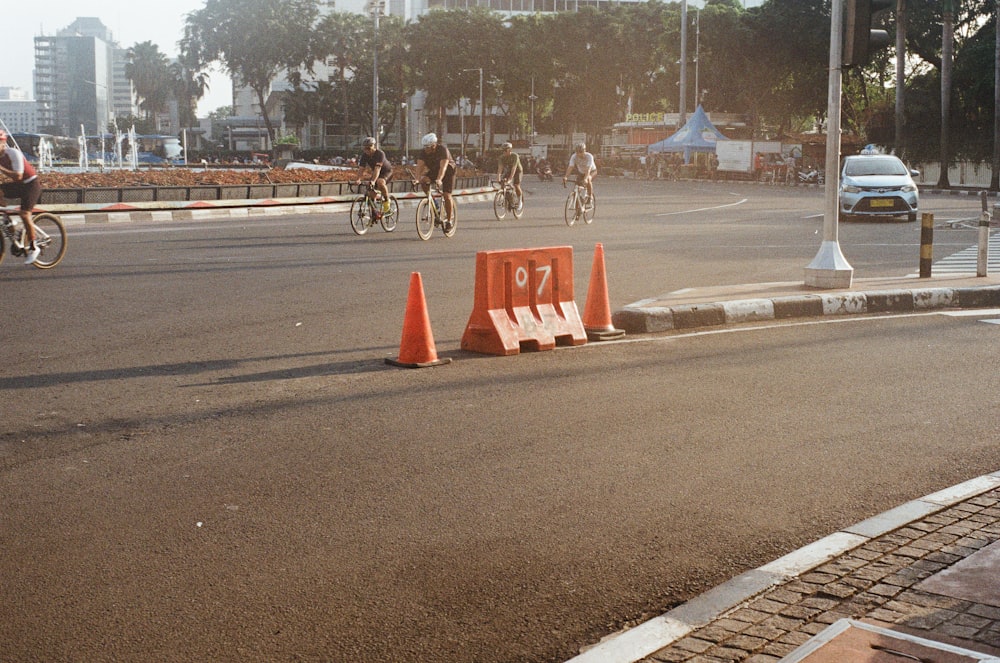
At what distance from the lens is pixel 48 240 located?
15.5 meters

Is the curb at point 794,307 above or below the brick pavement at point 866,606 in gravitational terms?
above

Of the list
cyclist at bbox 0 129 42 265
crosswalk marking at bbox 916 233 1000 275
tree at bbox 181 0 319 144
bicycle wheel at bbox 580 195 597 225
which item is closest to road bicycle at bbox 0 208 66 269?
cyclist at bbox 0 129 42 265

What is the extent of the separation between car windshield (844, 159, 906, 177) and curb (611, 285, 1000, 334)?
52.0 feet

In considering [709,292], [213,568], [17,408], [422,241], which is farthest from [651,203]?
[213,568]

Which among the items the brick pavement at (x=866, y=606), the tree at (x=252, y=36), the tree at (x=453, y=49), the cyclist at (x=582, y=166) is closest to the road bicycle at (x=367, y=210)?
the cyclist at (x=582, y=166)

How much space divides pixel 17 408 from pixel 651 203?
31.4 meters

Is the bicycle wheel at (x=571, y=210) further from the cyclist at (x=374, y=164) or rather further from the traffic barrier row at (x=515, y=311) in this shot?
the traffic barrier row at (x=515, y=311)

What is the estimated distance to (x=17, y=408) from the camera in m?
7.41

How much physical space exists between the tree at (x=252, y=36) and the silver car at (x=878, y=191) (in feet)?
→ 205

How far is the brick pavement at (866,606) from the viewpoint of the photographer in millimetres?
3887

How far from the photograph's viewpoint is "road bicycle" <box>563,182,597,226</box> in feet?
84.5

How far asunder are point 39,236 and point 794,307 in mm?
9513

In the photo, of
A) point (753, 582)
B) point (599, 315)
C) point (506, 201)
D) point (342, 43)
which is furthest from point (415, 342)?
point (342, 43)

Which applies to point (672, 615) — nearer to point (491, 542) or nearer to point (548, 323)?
point (491, 542)
